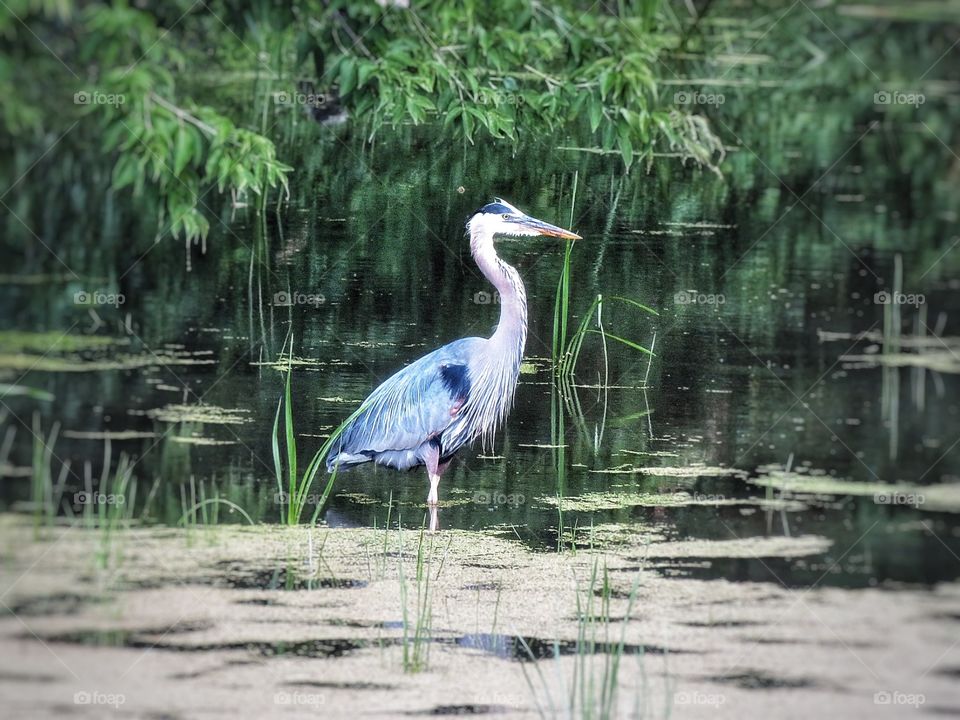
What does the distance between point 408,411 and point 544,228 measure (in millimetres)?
462

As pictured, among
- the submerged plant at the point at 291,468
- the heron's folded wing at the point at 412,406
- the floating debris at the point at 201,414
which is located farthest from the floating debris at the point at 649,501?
the floating debris at the point at 201,414

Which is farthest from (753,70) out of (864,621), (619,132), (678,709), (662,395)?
(678,709)

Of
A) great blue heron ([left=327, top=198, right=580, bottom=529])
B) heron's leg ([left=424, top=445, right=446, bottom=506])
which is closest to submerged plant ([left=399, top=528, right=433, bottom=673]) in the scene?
heron's leg ([left=424, top=445, right=446, bottom=506])

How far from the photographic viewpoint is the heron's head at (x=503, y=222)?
8.32 ft

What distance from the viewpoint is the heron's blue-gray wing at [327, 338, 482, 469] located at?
8.25ft

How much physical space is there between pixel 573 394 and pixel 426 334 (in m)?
0.33

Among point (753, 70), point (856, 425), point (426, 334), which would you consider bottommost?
point (856, 425)

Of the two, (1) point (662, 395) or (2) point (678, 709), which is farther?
(1) point (662, 395)

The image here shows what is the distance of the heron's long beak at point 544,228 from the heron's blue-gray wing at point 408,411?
0.26m

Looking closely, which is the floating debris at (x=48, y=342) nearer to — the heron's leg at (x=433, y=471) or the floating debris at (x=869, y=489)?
the heron's leg at (x=433, y=471)

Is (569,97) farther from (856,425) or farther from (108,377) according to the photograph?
(108,377)

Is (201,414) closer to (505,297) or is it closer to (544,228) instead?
(505,297)

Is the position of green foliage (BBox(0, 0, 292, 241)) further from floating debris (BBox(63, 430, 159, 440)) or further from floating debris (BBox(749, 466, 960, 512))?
floating debris (BBox(749, 466, 960, 512))

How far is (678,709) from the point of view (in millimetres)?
2270
